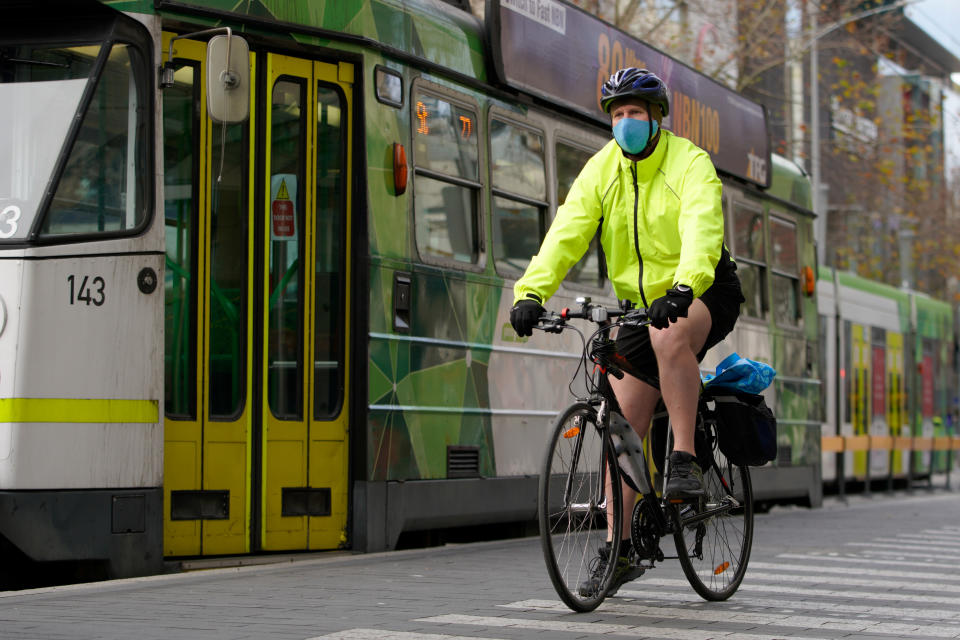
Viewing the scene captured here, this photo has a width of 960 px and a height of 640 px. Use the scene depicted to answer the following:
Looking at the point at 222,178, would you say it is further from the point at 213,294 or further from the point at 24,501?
the point at 24,501

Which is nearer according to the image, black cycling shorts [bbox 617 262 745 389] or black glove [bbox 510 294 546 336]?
black glove [bbox 510 294 546 336]

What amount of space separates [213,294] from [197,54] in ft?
3.77

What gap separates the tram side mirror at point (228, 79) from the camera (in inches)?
281

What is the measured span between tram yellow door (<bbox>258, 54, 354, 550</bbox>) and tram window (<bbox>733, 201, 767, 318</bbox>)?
18.8ft

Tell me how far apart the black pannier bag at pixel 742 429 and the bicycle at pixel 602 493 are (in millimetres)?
46

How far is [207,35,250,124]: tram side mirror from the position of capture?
7.15m

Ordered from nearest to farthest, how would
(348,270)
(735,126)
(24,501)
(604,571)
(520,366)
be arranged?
1. (604,571)
2. (24,501)
3. (348,270)
4. (520,366)
5. (735,126)

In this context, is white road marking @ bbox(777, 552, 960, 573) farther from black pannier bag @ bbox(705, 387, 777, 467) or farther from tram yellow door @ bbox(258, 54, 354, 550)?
tram yellow door @ bbox(258, 54, 354, 550)

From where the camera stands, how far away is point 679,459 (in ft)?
19.7

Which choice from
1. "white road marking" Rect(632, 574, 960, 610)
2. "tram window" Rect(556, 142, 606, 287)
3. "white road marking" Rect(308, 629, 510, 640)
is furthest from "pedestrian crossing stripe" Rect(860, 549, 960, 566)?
"white road marking" Rect(308, 629, 510, 640)

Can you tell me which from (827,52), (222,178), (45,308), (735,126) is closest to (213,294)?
(222,178)

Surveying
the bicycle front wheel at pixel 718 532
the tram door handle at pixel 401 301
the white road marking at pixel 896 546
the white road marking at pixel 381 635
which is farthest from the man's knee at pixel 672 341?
the white road marking at pixel 896 546

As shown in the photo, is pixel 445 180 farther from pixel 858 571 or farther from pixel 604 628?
pixel 604 628

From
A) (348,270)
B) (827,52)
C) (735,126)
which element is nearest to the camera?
(348,270)
